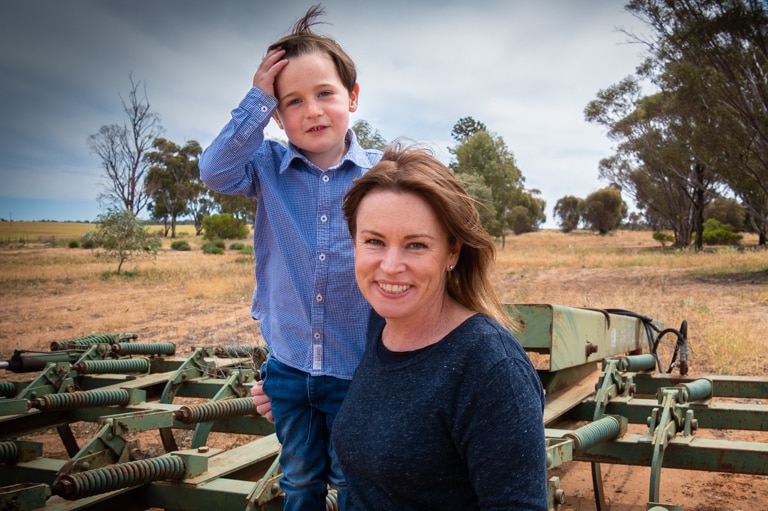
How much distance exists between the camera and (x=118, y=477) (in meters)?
2.51

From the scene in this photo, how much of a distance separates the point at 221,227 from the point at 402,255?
1658 inches

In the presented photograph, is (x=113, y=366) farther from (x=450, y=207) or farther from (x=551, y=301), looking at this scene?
(x=551, y=301)

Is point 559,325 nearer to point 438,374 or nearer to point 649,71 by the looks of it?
point 438,374

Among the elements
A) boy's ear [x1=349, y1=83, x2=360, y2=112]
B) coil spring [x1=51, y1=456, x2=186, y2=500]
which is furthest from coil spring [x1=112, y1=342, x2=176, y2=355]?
boy's ear [x1=349, y1=83, x2=360, y2=112]

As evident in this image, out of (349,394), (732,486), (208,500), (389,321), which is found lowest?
(732,486)

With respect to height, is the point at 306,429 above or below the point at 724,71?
below

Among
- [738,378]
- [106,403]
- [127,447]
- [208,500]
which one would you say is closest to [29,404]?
[106,403]

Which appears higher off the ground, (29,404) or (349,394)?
(349,394)

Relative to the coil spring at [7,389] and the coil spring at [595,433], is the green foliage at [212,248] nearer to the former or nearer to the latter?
the coil spring at [7,389]

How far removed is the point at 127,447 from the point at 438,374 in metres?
1.99

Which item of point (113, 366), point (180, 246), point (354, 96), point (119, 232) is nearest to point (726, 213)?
point (180, 246)

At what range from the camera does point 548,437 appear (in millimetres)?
2934

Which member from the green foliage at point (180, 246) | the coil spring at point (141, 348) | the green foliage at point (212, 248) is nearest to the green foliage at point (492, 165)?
the green foliage at point (212, 248)

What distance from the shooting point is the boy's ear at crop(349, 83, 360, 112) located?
2197 millimetres
